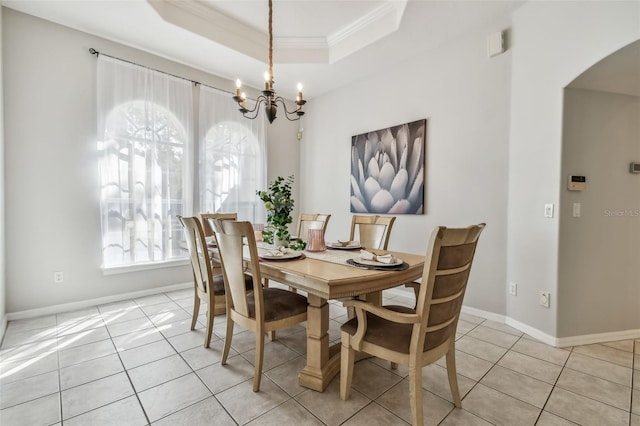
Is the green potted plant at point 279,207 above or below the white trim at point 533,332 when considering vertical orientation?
above

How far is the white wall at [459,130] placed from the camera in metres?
2.72

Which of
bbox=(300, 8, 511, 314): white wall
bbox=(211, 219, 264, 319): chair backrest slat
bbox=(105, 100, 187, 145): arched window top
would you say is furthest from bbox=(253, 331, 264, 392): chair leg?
bbox=(105, 100, 187, 145): arched window top

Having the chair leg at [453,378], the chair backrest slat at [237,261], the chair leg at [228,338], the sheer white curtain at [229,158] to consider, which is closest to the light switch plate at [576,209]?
the chair leg at [453,378]

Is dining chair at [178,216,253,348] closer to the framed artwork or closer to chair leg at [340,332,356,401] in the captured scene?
chair leg at [340,332,356,401]

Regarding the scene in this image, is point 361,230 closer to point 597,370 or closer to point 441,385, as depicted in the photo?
point 441,385

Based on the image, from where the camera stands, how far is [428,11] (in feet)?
8.46

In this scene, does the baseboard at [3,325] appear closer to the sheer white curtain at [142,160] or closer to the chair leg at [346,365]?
the sheer white curtain at [142,160]

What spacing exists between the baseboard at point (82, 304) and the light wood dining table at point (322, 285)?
7.91 feet

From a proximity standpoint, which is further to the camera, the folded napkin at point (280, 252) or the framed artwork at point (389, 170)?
the framed artwork at point (389, 170)

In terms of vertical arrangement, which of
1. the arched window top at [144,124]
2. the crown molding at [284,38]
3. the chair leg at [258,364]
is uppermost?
the crown molding at [284,38]

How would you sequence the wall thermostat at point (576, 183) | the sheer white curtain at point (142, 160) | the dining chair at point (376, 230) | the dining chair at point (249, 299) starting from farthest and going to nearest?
the sheer white curtain at point (142, 160) < the dining chair at point (376, 230) < the wall thermostat at point (576, 183) < the dining chair at point (249, 299)

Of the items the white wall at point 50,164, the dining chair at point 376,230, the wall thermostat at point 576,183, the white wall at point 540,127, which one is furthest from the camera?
the white wall at point 50,164

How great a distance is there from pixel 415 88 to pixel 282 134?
226cm

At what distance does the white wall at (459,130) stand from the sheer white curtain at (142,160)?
241 cm
